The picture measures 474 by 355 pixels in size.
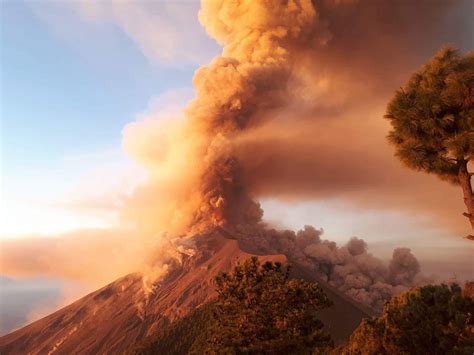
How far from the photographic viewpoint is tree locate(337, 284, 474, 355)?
12469 millimetres

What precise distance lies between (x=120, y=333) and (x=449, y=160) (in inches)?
4531

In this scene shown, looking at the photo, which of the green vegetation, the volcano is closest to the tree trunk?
the green vegetation

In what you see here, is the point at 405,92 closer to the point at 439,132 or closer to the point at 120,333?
the point at 439,132

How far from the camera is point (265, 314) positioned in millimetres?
20312

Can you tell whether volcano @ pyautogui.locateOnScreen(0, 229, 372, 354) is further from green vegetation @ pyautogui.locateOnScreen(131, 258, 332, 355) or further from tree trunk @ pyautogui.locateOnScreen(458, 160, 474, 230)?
tree trunk @ pyautogui.locateOnScreen(458, 160, 474, 230)

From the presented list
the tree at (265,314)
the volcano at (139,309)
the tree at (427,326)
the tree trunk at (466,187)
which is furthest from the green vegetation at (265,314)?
the volcano at (139,309)

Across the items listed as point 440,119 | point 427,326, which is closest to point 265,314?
point 427,326

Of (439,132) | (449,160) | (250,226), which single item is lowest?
(449,160)

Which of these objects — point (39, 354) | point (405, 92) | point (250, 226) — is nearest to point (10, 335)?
point (39, 354)

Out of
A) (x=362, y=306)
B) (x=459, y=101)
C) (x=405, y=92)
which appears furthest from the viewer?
(x=362, y=306)

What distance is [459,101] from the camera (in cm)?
1402

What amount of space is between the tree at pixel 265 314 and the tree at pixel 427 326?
549 centimetres

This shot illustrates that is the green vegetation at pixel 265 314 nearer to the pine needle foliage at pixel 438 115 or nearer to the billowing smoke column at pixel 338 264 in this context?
the pine needle foliage at pixel 438 115

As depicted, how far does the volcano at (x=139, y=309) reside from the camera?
108500mm
